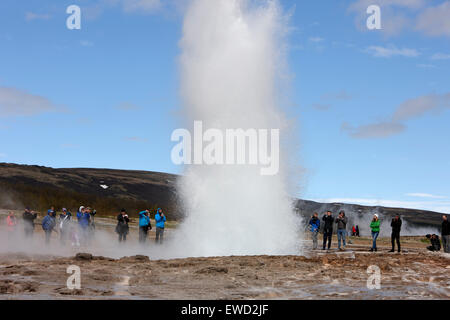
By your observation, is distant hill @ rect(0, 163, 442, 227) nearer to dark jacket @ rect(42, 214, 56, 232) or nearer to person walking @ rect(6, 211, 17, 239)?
dark jacket @ rect(42, 214, 56, 232)

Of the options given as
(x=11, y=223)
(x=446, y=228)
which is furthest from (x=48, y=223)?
(x=446, y=228)

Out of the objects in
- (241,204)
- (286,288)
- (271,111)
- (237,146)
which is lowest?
(286,288)

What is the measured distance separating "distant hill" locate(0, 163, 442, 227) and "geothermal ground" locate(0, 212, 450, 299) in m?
17.9

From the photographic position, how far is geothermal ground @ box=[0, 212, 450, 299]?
9562 millimetres

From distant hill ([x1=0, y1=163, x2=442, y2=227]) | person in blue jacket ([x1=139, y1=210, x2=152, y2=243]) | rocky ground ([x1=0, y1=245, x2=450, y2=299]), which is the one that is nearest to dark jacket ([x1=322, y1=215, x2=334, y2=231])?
rocky ground ([x1=0, y1=245, x2=450, y2=299])

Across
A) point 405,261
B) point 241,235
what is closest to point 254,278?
point 405,261

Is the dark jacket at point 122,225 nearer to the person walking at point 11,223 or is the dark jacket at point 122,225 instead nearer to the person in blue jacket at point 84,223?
the person in blue jacket at point 84,223

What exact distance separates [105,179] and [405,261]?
110024 mm

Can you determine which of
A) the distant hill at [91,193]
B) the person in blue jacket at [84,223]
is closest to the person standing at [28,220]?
the person in blue jacket at [84,223]

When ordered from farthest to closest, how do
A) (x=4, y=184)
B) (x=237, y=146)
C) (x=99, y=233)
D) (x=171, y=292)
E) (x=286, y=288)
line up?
(x=4, y=184), (x=99, y=233), (x=237, y=146), (x=286, y=288), (x=171, y=292)

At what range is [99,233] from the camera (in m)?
26.9
